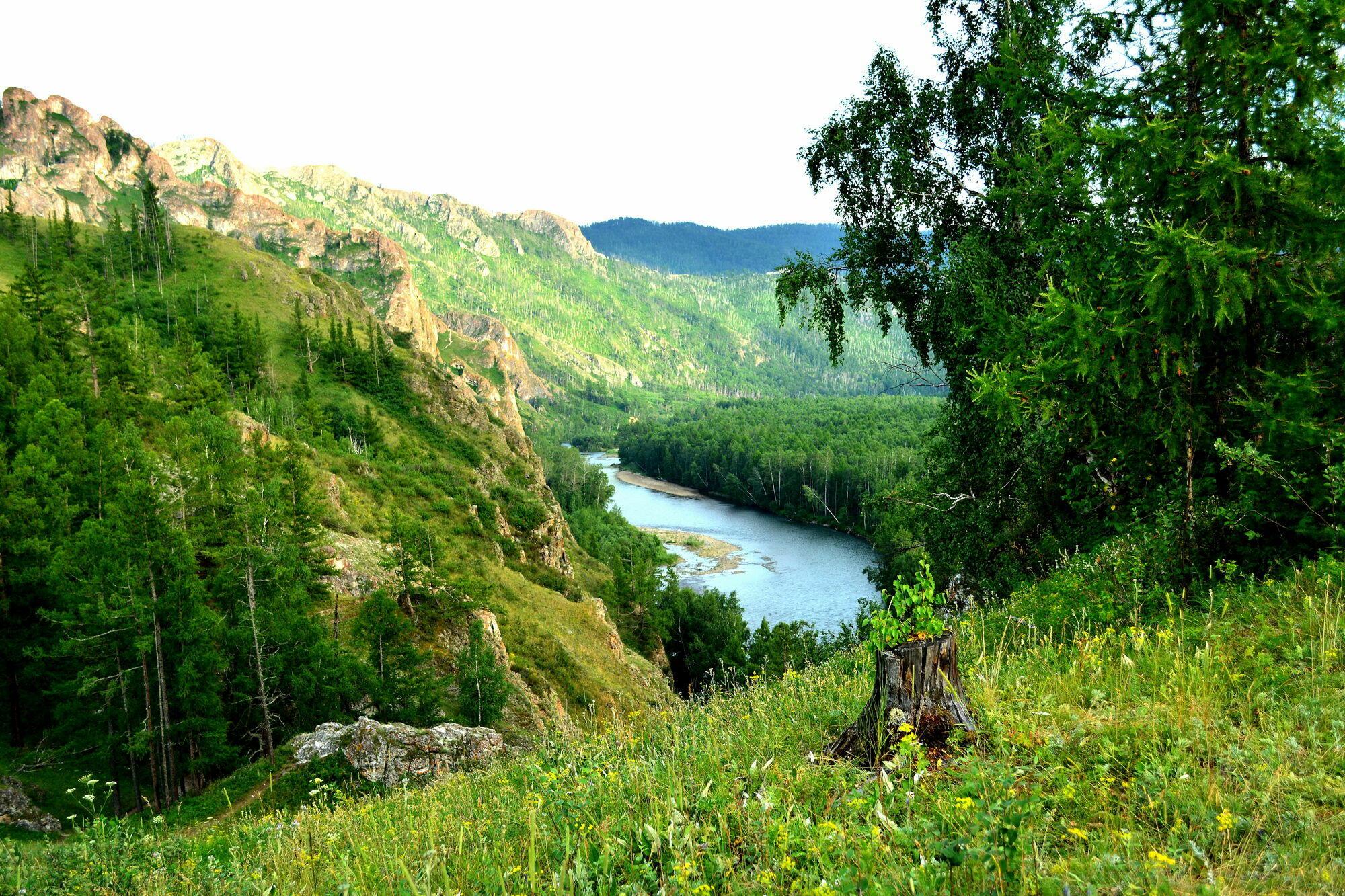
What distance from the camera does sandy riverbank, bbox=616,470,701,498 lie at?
141 meters

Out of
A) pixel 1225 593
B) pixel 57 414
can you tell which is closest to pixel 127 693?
pixel 57 414

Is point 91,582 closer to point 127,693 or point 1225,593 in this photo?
point 127,693

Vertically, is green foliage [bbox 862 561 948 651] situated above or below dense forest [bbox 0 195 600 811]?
above

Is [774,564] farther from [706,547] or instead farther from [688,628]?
[688,628]

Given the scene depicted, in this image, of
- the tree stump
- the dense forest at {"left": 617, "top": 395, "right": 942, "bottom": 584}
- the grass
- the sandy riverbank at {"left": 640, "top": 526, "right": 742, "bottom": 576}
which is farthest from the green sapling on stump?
the sandy riverbank at {"left": 640, "top": 526, "right": 742, "bottom": 576}

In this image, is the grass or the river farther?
the river

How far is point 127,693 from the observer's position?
77.0 feet

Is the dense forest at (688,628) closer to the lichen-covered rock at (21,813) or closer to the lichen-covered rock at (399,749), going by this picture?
the lichen-covered rock at (399,749)

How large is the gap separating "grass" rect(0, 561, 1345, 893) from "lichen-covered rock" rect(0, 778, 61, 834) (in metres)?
17.8

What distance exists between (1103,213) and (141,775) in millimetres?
33696

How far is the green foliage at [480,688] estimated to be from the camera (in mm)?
27578

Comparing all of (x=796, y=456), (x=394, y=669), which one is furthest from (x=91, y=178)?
(x=394, y=669)

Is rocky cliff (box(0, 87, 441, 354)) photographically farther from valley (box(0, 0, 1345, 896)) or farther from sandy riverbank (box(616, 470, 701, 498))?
valley (box(0, 0, 1345, 896))

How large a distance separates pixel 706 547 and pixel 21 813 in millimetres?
74427
